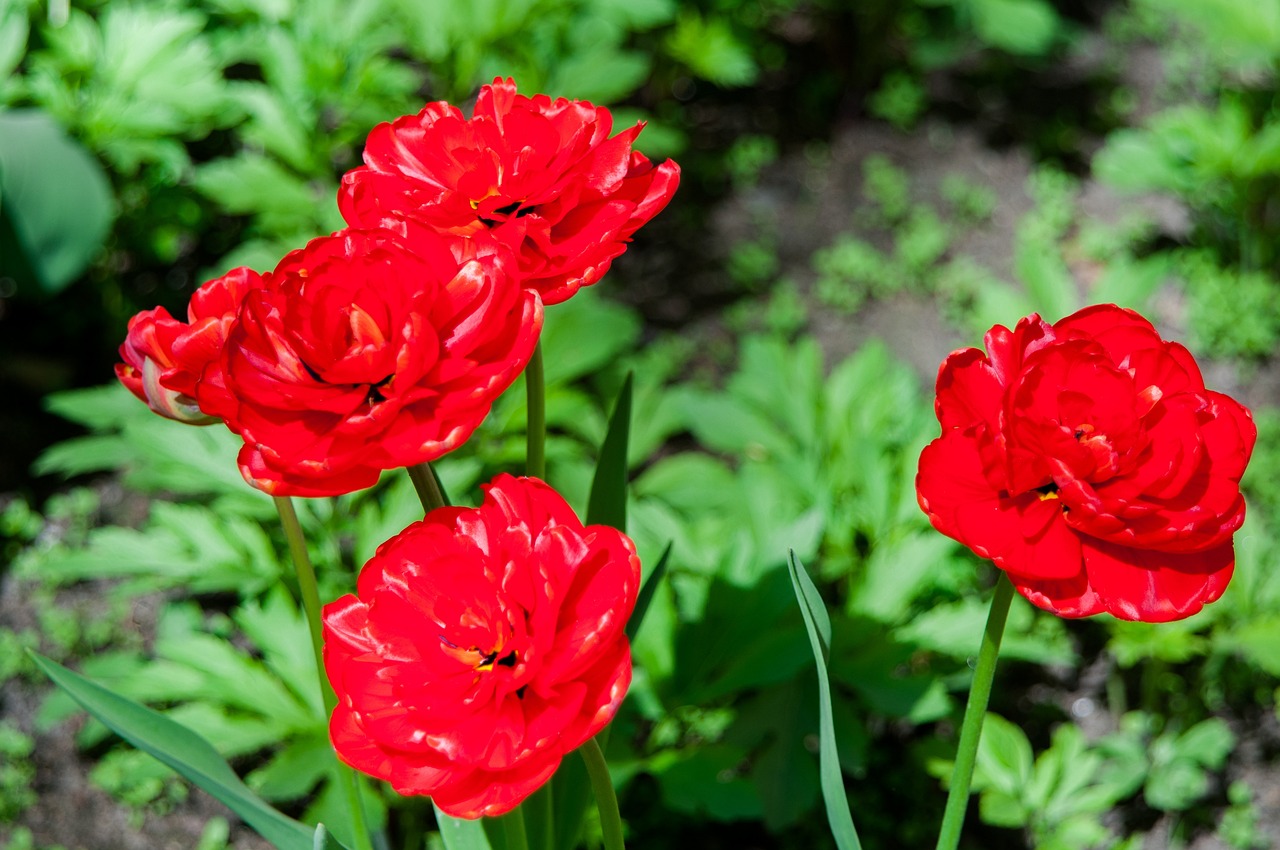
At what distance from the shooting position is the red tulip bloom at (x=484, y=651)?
28.9 inches

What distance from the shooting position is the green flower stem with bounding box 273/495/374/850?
38.0 inches

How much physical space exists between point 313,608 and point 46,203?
1.68 meters

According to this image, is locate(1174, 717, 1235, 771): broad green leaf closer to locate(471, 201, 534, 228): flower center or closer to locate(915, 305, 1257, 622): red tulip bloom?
locate(915, 305, 1257, 622): red tulip bloom

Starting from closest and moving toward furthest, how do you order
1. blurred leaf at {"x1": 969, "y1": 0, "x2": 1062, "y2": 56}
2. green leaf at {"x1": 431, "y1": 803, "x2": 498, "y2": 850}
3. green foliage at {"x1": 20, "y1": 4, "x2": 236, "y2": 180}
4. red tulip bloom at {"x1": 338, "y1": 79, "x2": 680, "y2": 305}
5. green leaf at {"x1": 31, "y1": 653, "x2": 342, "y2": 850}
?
red tulip bloom at {"x1": 338, "y1": 79, "x2": 680, "y2": 305}
green leaf at {"x1": 31, "y1": 653, "x2": 342, "y2": 850}
green leaf at {"x1": 431, "y1": 803, "x2": 498, "y2": 850}
green foliage at {"x1": 20, "y1": 4, "x2": 236, "y2": 180}
blurred leaf at {"x1": 969, "y1": 0, "x2": 1062, "y2": 56}

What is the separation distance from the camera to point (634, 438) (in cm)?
212

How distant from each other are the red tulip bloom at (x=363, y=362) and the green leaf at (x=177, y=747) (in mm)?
359

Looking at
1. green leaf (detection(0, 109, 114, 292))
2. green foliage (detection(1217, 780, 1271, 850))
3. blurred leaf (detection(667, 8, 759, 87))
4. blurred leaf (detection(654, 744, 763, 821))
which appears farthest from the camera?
blurred leaf (detection(667, 8, 759, 87))

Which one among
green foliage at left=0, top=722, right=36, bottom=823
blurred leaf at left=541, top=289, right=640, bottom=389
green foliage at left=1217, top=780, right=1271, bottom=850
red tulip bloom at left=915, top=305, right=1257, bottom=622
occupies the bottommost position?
green foliage at left=0, top=722, right=36, bottom=823

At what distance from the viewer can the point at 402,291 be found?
29.7 inches

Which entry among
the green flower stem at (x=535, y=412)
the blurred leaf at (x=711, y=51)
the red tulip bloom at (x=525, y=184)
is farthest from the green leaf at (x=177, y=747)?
the blurred leaf at (x=711, y=51)

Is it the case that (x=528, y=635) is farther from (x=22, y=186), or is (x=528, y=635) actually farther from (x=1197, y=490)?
(x=22, y=186)

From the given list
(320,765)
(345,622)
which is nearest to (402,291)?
(345,622)

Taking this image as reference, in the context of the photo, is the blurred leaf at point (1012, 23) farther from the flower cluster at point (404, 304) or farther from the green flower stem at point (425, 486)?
the green flower stem at point (425, 486)

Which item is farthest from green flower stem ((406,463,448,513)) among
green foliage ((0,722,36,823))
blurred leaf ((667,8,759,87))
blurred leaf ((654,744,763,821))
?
blurred leaf ((667,8,759,87))
